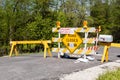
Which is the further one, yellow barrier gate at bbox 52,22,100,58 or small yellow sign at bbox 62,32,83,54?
small yellow sign at bbox 62,32,83,54

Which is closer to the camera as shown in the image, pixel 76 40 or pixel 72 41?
pixel 76 40

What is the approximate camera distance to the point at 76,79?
9242 mm

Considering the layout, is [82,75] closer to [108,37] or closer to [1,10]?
[108,37]

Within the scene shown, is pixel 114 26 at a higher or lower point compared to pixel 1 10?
lower

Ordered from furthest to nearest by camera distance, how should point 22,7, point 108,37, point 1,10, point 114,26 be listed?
point 114,26
point 22,7
point 1,10
point 108,37

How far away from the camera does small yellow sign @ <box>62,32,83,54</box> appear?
14.8 m

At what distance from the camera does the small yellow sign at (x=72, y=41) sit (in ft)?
48.7

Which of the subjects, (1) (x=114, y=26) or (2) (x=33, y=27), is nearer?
(2) (x=33, y=27)

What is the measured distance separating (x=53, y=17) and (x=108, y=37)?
22098 millimetres

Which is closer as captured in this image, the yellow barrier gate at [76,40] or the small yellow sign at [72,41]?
the yellow barrier gate at [76,40]

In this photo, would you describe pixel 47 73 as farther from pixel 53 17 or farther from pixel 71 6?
pixel 71 6

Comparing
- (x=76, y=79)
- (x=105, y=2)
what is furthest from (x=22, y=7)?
(x=105, y=2)

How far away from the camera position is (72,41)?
49.3 feet

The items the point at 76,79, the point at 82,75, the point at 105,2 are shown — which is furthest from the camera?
the point at 105,2
